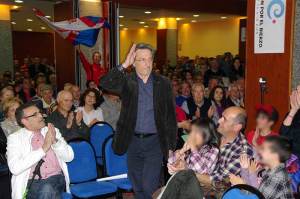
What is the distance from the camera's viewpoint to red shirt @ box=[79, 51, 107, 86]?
29.2 ft

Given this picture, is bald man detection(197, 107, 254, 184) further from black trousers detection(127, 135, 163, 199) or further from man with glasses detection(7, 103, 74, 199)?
man with glasses detection(7, 103, 74, 199)

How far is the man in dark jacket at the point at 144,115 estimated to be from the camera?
3191 mm

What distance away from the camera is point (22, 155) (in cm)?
320

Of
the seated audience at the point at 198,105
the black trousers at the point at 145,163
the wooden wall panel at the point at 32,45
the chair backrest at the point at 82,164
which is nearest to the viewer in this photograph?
the black trousers at the point at 145,163

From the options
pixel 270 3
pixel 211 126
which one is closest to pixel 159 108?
pixel 211 126

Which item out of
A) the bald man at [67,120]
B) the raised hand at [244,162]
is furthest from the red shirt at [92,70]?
the raised hand at [244,162]

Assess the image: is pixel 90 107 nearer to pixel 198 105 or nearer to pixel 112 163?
pixel 112 163

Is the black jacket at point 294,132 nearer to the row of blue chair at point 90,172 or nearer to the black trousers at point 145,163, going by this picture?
the black trousers at point 145,163

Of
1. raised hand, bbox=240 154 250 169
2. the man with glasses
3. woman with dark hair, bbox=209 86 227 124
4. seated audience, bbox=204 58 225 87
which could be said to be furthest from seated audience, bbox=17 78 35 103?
raised hand, bbox=240 154 250 169

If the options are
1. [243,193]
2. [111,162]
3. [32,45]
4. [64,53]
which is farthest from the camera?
[32,45]

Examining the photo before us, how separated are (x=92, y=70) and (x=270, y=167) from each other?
22.5 feet

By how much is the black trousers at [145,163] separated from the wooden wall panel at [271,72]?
5.16 ft

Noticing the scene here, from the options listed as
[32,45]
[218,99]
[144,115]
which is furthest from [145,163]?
[32,45]

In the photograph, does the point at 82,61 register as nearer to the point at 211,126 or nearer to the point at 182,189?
the point at 211,126
